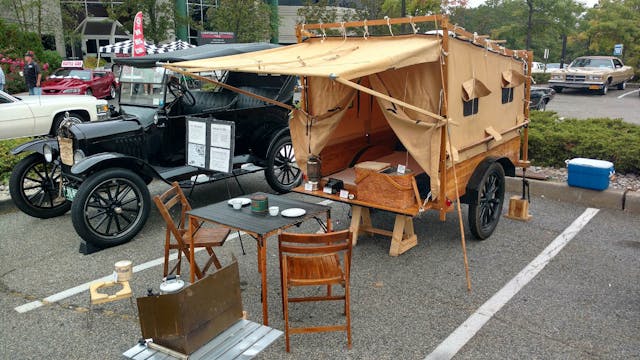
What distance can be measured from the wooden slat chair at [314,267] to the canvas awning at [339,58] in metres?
1.18

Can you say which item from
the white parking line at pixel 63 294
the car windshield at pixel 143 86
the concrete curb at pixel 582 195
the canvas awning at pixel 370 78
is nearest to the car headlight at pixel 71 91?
the car windshield at pixel 143 86

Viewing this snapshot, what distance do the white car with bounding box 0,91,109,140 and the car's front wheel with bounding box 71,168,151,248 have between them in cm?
452

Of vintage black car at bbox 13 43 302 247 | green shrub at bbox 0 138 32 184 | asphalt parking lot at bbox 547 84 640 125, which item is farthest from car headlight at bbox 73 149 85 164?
asphalt parking lot at bbox 547 84 640 125

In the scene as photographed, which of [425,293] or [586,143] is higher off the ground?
[586,143]

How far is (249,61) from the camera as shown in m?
5.11

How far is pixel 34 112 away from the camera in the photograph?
10.3m

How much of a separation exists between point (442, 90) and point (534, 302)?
2.06 metres

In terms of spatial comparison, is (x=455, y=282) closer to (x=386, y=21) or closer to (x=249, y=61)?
(x=386, y=21)

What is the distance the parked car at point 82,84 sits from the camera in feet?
56.6

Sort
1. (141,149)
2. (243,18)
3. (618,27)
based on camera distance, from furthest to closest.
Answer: (618,27) < (243,18) < (141,149)

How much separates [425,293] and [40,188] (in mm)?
5231

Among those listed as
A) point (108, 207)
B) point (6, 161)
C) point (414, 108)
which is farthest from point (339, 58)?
point (6, 161)

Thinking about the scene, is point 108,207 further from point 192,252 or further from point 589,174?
point 589,174

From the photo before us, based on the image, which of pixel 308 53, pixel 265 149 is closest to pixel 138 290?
pixel 308 53
